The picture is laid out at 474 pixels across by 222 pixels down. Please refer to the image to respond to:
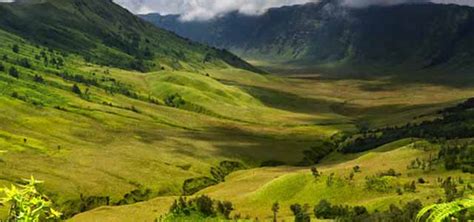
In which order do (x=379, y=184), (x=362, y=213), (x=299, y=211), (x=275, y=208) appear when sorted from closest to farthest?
(x=362, y=213) → (x=299, y=211) → (x=275, y=208) → (x=379, y=184)

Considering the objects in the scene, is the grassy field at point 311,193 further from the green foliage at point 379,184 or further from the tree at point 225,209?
the tree at point 225,209

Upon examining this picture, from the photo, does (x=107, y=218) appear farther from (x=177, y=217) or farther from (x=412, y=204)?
(x=412, y=204)

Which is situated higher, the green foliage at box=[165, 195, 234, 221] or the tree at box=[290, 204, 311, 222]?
the tree at box=[290, 204, 311, 222]

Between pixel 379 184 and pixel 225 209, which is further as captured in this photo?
pixel 379 184

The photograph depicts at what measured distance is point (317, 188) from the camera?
146m

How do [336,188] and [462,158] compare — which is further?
[462,158]

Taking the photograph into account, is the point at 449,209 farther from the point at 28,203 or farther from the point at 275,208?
the point at 275,208

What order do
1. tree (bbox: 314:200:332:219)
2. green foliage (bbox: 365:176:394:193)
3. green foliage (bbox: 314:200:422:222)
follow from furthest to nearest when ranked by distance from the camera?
green foliage (bbox: 365:176:394:193), tree (bbox: 314:200:332:219), green foliage (bbox: 314:200:422:222)

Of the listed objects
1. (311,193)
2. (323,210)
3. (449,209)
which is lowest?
(323,210)

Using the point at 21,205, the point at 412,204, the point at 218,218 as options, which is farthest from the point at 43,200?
the point at 218,218

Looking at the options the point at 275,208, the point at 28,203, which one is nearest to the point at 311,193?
the point at 275,208

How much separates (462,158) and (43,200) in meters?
153

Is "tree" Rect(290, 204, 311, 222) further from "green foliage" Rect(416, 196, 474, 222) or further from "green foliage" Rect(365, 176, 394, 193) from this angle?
"green foliage" Rect(416, 196, 474, 222)

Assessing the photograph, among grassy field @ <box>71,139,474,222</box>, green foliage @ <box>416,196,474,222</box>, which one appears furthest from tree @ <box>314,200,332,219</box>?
green foliage @ <box>416,196,474,222</box>
